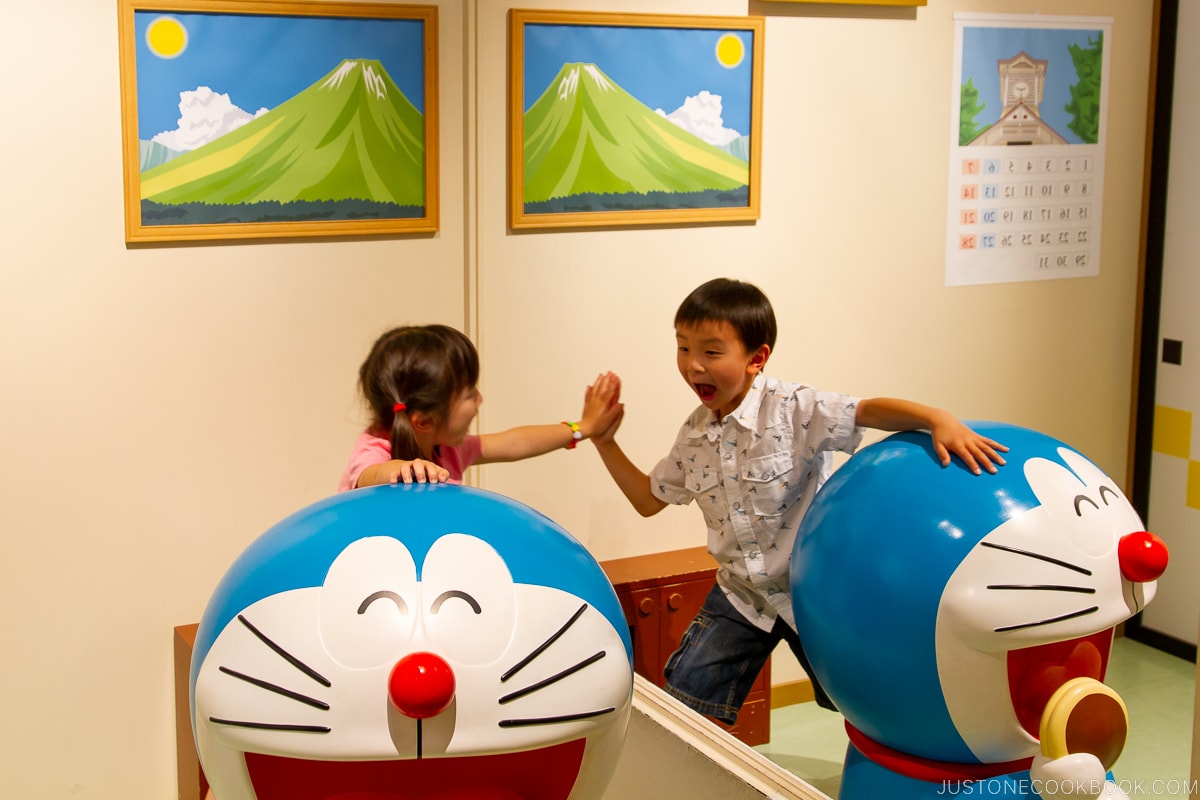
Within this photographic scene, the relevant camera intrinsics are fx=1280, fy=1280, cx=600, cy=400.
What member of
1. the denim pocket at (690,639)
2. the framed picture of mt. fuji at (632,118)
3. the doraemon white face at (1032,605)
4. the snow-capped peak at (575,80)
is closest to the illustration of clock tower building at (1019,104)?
the framed picture of mt. fuji at (632,118)

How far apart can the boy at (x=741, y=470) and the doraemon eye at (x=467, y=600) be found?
0.87 m

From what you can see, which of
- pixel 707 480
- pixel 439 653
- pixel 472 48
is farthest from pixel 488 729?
pixel 472 48

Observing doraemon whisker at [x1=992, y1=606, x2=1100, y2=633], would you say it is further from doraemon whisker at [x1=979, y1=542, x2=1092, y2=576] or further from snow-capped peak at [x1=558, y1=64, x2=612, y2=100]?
snow-capped peak at [x1=558, y1=64, x2=612, y2=100]

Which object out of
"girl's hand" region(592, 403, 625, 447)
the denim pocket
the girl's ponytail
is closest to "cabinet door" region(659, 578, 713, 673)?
the denim pocket

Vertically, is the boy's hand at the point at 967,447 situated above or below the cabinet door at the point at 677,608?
above

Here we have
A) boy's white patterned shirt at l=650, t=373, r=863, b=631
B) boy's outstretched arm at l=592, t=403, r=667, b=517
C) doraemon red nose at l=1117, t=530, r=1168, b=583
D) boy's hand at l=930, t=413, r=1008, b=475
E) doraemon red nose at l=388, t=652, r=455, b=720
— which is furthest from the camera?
boy's outstretched arm at l=592, t=403, r=667, b=517

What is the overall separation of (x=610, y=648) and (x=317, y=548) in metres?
0.32

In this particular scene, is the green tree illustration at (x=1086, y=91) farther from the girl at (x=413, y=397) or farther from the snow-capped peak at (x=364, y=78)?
the girl at (x=413, y=397)

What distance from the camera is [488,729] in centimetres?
123

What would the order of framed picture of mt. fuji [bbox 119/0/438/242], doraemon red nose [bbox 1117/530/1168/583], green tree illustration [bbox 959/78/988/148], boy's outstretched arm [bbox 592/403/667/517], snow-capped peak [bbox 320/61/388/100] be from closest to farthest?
doraemon red nose [bbox 1117/530/1168/583]
boy's outstretched arm [bbox 592/403/667/517]
framed picture of mt. fuji [bbox 119/0/438/242]
snow-capped peak [bbox 320/61/388/100]
green tree illustration [bbox 959/78/988/148]

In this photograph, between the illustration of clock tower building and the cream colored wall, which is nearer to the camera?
the cream colored wall

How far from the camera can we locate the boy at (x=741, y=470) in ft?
7.00

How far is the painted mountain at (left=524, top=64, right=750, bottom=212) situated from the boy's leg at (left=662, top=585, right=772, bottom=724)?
108 centimetres

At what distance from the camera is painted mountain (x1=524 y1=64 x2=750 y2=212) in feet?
9.34
